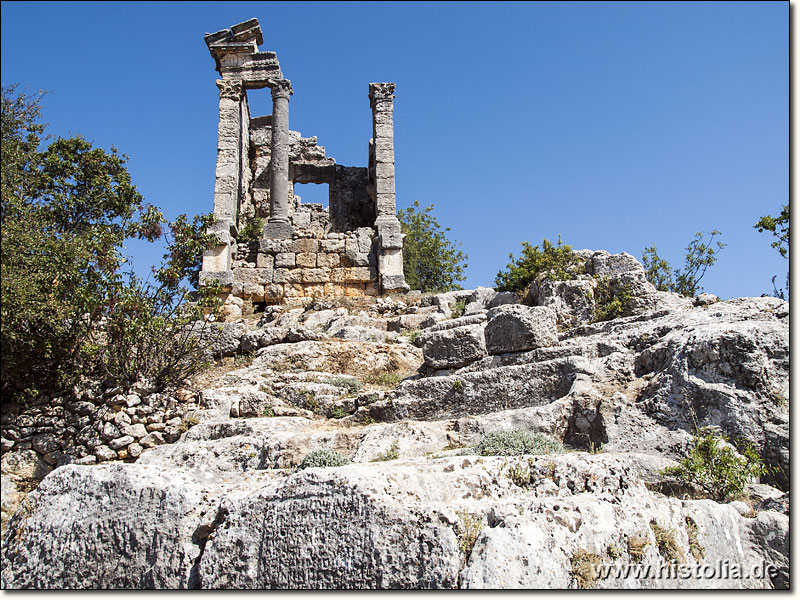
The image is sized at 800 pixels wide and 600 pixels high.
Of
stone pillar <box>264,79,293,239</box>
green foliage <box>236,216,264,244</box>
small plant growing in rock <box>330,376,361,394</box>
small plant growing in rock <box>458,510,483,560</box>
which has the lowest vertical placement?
small plant growing in rock <box>458,510,483,560</box>

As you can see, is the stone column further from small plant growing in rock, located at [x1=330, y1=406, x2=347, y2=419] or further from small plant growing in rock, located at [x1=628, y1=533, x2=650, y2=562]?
small plant growing in rock, located at [x1=628, y1=533, x2=650, y2=562]

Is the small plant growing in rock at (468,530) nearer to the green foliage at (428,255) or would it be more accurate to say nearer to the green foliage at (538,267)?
the green foliage at (538,267)

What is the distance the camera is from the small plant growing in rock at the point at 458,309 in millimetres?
12227

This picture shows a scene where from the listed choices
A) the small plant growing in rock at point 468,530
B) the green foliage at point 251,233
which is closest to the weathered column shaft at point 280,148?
the green foliage at point 251,233

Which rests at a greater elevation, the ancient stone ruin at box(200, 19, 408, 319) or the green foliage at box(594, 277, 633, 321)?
the ancient stone ruin at box(200, 19, 408, 319)

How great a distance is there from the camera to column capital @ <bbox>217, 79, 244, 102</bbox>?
17812 mm

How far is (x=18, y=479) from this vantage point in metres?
7.20

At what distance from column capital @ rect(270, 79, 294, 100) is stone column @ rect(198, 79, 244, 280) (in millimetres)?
964

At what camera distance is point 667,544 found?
3855 mm

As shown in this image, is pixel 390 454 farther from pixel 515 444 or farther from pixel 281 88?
pixel 281 88

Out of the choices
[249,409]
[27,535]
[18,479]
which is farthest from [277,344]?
[27,535]

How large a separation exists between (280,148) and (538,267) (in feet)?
29.5

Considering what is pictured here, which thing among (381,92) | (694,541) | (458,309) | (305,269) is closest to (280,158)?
(381,92)

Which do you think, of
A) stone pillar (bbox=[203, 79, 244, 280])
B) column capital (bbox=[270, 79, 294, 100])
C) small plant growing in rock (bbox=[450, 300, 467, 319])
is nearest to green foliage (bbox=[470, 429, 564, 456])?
small plant growing in rock (bbox=[450, 300, 467, 319])
